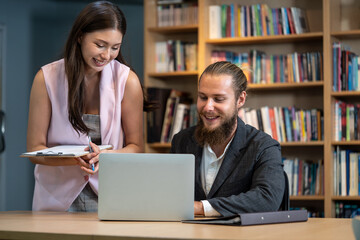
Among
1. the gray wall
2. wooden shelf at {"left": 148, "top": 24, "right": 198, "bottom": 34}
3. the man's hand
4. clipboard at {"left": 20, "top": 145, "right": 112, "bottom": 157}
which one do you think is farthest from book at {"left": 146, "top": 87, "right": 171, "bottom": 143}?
the man's hand

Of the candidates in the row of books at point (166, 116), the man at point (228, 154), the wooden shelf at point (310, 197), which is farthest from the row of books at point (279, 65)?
the man at point (228, 154)

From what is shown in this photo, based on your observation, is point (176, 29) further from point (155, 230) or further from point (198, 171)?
point (155, 230)

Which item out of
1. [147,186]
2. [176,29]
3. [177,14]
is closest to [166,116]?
[176,29]

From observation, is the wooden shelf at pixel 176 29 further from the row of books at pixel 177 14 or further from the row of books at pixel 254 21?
the row of books at pixel 254 21

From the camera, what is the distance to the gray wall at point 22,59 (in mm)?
5473

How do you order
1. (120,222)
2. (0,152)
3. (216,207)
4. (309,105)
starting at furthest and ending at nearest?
(0,152), (309,105), (216,207), (120,222)

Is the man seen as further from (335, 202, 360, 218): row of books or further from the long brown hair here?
(335, 202, 360, 218): row of books

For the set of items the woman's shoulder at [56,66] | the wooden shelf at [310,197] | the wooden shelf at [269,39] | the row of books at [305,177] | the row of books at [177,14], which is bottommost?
the wooden shelf at [310,197]

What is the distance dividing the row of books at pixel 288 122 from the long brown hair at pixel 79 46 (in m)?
1.98

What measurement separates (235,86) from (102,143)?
2.06 feet

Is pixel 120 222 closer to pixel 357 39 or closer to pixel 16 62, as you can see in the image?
pixel 357 39

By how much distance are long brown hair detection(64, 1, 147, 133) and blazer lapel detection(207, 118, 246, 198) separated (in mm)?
582

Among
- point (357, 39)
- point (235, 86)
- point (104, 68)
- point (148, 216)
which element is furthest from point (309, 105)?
point (148, 216)

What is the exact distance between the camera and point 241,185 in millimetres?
2289
